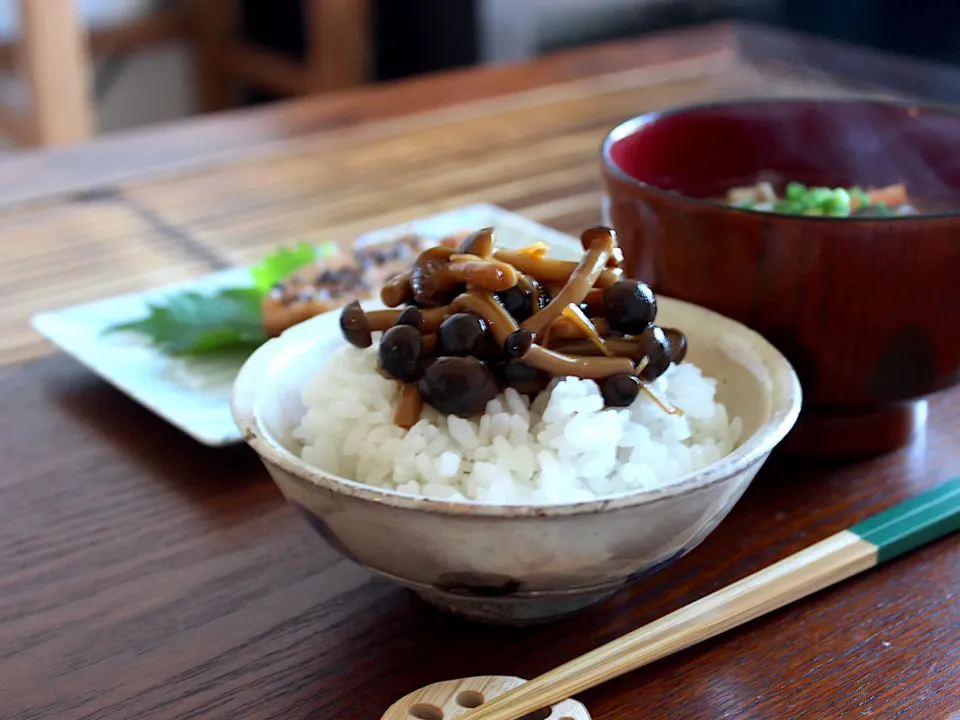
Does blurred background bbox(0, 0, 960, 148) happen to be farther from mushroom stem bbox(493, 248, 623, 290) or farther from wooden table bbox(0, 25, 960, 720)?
mushroom stem bbox(493, 248, 623, 290)

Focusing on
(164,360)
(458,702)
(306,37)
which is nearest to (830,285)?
(458,702)

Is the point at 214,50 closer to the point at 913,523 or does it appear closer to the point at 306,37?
the point at 306,37

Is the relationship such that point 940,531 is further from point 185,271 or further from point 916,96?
point 916,96

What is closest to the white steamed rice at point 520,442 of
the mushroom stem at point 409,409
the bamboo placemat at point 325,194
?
the mushroom stem at point 409,409

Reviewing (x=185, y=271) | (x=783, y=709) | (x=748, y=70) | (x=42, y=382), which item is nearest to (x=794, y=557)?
(x=783, y=709)

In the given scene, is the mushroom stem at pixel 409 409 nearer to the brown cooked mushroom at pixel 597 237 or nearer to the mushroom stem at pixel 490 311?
the mushroom stem at pixel 490 311

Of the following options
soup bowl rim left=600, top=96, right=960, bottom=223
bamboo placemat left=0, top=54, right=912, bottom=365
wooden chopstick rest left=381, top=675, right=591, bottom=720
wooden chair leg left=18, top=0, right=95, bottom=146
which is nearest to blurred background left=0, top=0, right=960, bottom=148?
wooden chair leg left=18, top=0, right=95, bottom=146
